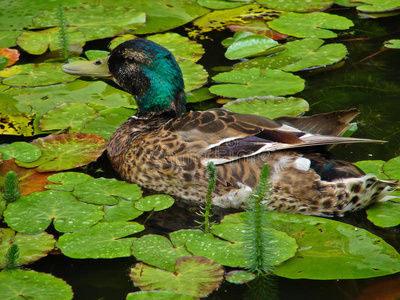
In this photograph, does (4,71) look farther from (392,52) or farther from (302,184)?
(392,52)

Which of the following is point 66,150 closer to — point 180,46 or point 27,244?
point 27,244

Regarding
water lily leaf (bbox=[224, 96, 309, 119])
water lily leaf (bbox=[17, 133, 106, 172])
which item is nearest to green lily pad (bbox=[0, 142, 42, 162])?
water lily leaf (bbox=[17, 133, 106, 172])

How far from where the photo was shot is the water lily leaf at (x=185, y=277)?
344cm

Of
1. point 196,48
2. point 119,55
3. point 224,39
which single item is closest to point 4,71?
point 119,55

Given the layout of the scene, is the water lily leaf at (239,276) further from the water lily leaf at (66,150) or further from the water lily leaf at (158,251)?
the water lily leaf at (66,150)

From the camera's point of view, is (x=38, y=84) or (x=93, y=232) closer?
(x=93, y=232)

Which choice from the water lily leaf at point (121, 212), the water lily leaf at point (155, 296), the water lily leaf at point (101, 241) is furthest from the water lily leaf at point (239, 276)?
the water lily leaf at point (121, 212)

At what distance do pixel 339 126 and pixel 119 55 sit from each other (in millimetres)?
2127

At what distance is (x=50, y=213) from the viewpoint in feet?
13.5

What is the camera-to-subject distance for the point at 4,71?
6.24 metres

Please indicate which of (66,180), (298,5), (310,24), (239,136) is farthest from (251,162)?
(298,5)

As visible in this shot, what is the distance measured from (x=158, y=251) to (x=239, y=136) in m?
1.11

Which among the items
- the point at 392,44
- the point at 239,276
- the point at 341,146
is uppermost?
the point at 392,44

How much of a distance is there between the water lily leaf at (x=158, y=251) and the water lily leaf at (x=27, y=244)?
0.60m
